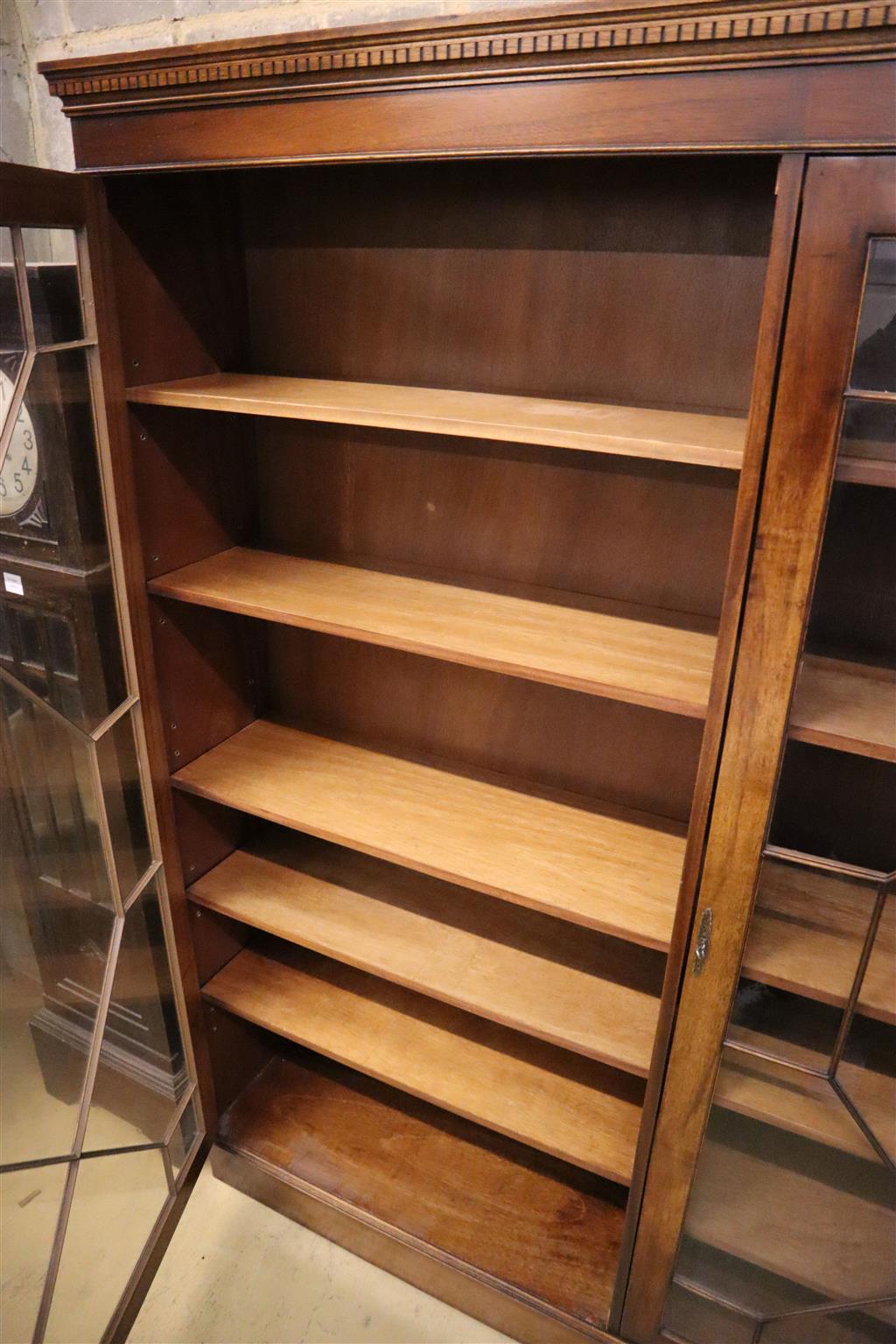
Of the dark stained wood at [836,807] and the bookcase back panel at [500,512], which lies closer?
the dark stained wood at [836,807]

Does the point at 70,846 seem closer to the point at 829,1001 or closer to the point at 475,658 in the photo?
the point at 475,658

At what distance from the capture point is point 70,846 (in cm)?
140

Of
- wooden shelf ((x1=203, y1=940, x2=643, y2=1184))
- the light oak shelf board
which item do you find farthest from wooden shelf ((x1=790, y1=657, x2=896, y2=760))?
wooden shelf ((x1=203, y1=940, x2=643, y2=1184))

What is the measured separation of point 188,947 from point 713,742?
1069mm

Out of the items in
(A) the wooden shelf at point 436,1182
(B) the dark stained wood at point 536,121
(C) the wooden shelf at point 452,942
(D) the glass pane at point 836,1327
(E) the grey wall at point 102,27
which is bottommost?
(A) the wooden shelf at point 436,1182

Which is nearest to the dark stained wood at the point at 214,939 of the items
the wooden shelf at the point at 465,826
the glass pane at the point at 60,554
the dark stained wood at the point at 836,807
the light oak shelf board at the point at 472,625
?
the wooden shelf at the point at 465,826

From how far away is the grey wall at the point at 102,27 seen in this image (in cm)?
125

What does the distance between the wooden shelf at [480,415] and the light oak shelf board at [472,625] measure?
0.84 ft

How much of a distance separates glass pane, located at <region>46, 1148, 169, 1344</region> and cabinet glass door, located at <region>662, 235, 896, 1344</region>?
0.91 meters

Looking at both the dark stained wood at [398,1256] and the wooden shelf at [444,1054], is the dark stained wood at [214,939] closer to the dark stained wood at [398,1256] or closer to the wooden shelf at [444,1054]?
the wooden shelf at [444,1054]

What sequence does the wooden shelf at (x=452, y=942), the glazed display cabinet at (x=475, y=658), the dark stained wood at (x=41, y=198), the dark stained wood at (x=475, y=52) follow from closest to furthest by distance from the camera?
the dark stained wood at (x=475, y=52) < the glazed display cabinet at (x=475, y=658) < the dark stained wood at (x=41, y=198) < the wooden shelf at (x=452, y=942)

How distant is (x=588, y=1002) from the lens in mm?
1376

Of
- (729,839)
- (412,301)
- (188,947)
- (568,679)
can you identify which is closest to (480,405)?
(412,301)

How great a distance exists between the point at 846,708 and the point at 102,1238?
146cm
